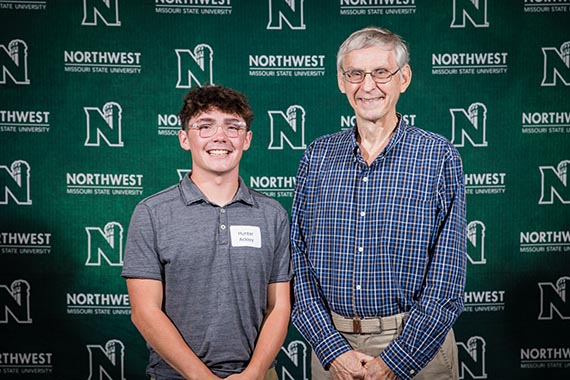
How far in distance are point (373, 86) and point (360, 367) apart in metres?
0.87

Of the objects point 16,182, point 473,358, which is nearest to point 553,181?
point 473,358

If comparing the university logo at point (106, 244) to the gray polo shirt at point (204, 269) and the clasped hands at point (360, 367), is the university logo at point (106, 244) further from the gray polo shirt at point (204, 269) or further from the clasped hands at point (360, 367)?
the clasped hands at point (360, 367)

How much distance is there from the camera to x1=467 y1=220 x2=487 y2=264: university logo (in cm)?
339

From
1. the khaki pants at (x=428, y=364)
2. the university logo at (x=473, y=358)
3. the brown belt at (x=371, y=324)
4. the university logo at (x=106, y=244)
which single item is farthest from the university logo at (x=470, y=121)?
the university logo at (x=106, y=244)

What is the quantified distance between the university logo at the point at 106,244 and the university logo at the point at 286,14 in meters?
1.40

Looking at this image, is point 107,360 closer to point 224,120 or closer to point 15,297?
point 15,297

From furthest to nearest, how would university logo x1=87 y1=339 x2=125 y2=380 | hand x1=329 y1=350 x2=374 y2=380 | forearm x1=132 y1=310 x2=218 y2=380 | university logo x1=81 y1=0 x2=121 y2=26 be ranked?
university logo x1=87 y1=339 x2=125 y2=380 → university logo x1=81 y1=0 x2=121 y2=26 → hand x1=329 y1=350 x2=374 y2=380 → forearm x1=132 y1=310 x2=218 y2=380

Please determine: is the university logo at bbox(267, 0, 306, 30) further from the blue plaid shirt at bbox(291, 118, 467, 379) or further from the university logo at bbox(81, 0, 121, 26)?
the blue plaid shirt at bbox(291, 118, 467, 379)

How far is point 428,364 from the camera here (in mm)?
1983

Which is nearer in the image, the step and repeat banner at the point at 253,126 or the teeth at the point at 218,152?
the teeth at the point at 218,152

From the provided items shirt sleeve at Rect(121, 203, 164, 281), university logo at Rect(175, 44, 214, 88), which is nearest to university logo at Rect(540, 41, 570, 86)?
university logo at Rect(175, 44, 214, 88)

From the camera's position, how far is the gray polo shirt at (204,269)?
1.82 meters

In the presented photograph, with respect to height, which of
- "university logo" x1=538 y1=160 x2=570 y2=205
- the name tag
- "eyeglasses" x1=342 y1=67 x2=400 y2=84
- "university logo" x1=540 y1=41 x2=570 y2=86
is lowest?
the name tag

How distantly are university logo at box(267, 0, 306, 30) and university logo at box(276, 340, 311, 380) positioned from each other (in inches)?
69.1
